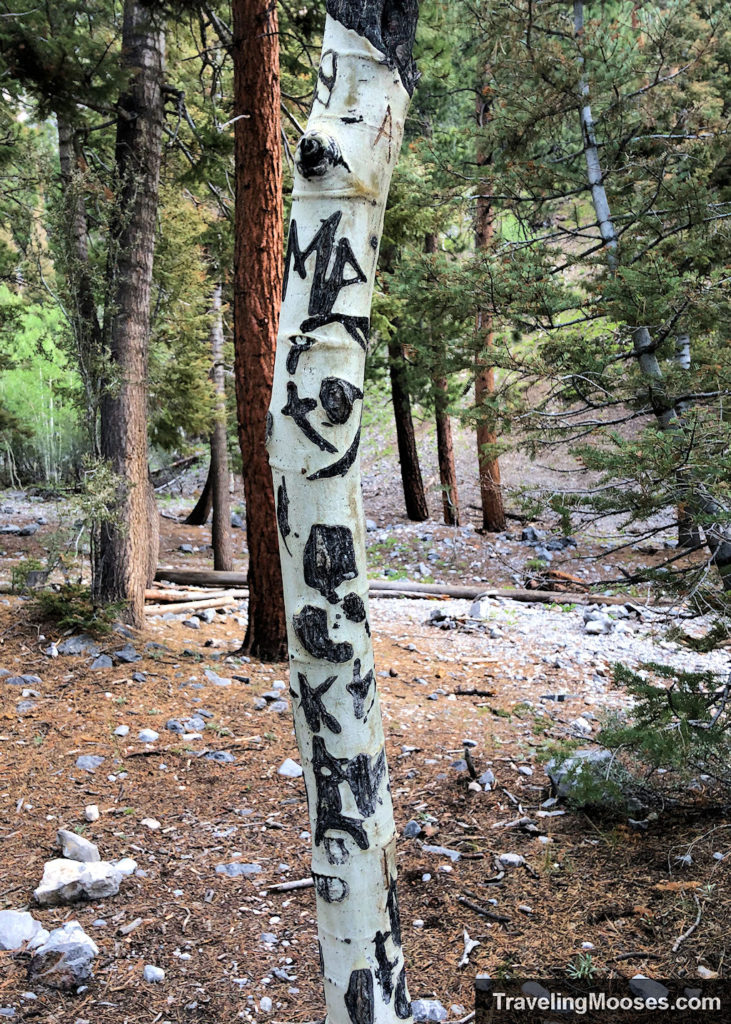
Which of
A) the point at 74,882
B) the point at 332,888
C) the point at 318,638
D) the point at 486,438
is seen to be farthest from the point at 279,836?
the point at 486,438

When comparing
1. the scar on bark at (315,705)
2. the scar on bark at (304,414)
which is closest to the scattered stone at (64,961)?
the scar on bark at (315,705)

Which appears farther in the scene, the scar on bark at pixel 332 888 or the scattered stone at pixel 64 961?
the scattered stone at pixel 64 961

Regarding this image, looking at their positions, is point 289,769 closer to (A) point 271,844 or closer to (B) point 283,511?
(A) point 271,844

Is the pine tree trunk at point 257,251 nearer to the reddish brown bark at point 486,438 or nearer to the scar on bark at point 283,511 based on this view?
the scar on bark at point 283,511

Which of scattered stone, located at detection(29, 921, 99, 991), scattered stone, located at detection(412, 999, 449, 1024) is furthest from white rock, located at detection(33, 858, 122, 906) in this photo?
scattered stone, located at detection(412, 999, 449, 1024)

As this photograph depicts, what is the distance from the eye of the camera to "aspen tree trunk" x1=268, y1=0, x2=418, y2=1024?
1724 millimetres

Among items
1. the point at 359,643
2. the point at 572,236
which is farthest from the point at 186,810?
the point at 572,236

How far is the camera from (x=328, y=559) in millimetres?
1792

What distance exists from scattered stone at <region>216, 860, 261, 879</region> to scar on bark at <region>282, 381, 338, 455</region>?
271 cm

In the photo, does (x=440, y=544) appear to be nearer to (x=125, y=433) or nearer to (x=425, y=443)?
(x=125, y=433)

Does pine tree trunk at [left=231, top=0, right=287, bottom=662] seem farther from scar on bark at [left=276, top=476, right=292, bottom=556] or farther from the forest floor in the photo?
scar on bark at [left=276, top=476, right=292, bottom=556]

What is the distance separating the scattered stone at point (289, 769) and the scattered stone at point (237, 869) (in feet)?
3.07

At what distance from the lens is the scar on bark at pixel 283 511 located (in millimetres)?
1810

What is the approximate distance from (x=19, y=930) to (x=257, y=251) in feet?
17.0
